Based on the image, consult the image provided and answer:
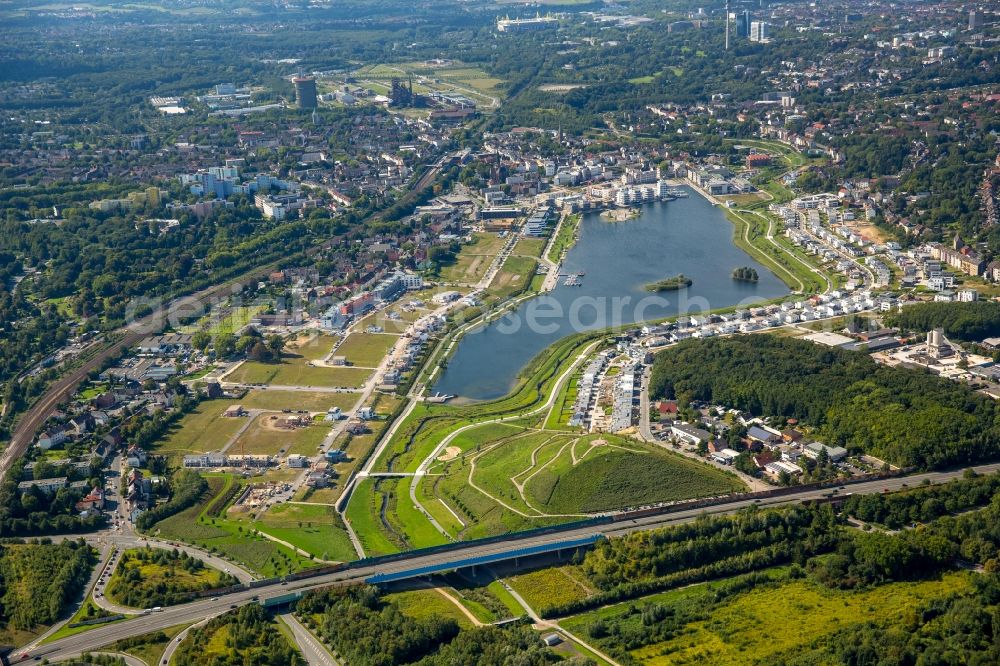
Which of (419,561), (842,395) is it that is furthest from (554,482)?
(842,395)

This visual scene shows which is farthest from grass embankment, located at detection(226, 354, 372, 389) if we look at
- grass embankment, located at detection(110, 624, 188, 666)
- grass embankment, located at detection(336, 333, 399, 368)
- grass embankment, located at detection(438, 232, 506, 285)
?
grass embankment, located at detection(110, 624, 188, 666)

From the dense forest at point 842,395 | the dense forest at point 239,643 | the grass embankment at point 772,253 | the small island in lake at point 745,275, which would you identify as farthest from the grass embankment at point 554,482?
the small island in lake at point 745,275

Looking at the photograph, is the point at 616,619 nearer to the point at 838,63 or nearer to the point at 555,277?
the point at 555,277

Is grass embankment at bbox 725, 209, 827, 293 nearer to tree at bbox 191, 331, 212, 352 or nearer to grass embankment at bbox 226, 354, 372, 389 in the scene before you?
grass embankment at bbox 226, 354, 372, 389

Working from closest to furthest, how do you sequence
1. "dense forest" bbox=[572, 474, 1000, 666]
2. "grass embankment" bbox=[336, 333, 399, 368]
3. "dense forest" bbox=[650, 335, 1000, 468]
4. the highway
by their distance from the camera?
"dense forest" bbox=[572, 474, 1000, 666] < the highway < "dense forest" bbox=[650, 335, 1000, 468] < "grass embankment" bbox=[336, 333, 399, 368]

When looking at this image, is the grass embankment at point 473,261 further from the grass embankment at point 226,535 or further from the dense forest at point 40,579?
the dense forest at point 40,579

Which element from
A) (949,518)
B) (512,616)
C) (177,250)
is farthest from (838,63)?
(512,616)
